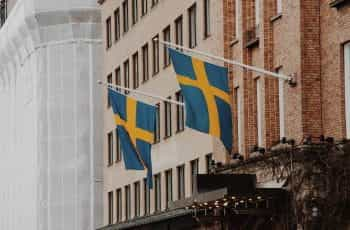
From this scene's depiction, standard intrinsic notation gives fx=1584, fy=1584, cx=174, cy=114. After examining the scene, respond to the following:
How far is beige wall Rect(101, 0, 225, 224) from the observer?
5497 centimetres

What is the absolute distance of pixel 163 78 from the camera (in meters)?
62.5

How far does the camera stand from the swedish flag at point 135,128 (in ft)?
169

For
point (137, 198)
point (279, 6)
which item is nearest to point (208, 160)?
point (137, 198)

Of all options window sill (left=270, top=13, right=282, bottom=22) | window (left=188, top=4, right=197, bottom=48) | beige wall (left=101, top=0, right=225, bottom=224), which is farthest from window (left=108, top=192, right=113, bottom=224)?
window sill (left=270, top=13, right=282, bottom=22)

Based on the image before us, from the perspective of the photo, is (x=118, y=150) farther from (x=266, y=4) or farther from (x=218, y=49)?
(x=266, y=4)

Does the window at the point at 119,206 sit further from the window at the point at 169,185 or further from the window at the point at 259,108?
the window at the point at 259,108

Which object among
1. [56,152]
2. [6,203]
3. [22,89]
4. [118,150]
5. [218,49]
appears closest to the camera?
[218,49]

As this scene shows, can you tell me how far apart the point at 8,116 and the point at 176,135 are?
50789mm

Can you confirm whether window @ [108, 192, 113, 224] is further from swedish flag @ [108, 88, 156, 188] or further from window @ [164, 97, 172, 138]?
swedish flag @ [108, 88, 156, 188]

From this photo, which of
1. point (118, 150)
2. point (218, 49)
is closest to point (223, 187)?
point (218, 49)

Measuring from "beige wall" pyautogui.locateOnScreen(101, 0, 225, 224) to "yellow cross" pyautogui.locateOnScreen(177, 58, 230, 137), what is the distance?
907cm

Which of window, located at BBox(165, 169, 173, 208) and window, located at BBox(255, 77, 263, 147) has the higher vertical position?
window, located at BBox(255, 77, 263, 147)

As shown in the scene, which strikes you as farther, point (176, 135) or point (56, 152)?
point (56, 152)

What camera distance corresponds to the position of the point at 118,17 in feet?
235
